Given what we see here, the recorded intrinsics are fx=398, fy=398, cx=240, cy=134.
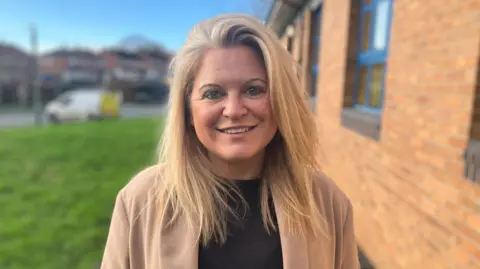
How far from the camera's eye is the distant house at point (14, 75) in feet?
136

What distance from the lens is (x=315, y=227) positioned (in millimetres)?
1366

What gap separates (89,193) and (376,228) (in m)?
4.99

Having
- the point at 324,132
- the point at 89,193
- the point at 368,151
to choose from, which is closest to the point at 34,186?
the point at 89,193

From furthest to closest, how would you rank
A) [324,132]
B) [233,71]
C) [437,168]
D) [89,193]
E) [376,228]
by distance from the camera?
[89,193], [324,132], [376,228], [437,168], [233,71]

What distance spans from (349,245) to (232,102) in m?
0.70

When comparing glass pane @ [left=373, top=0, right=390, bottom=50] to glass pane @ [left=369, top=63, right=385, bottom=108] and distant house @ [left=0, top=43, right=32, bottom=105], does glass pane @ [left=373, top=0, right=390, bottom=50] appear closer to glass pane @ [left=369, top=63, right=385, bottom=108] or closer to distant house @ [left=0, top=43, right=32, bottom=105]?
glass pane @ [left=369, top=63, right=385, bottom=108]

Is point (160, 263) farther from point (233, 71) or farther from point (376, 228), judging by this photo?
point (376, 228)

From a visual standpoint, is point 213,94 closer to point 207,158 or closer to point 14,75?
point 207,158

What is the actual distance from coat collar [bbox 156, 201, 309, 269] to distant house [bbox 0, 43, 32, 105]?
154 ft

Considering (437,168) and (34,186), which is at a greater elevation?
(437,168)

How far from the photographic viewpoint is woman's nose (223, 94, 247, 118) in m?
1.23

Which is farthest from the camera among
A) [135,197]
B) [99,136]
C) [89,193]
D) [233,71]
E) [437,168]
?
[99,136]

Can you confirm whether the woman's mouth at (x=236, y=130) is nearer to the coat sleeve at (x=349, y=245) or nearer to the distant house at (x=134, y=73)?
the coat sleeve at (x=349, y=245)

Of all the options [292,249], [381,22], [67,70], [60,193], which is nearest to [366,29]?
[381,22]
